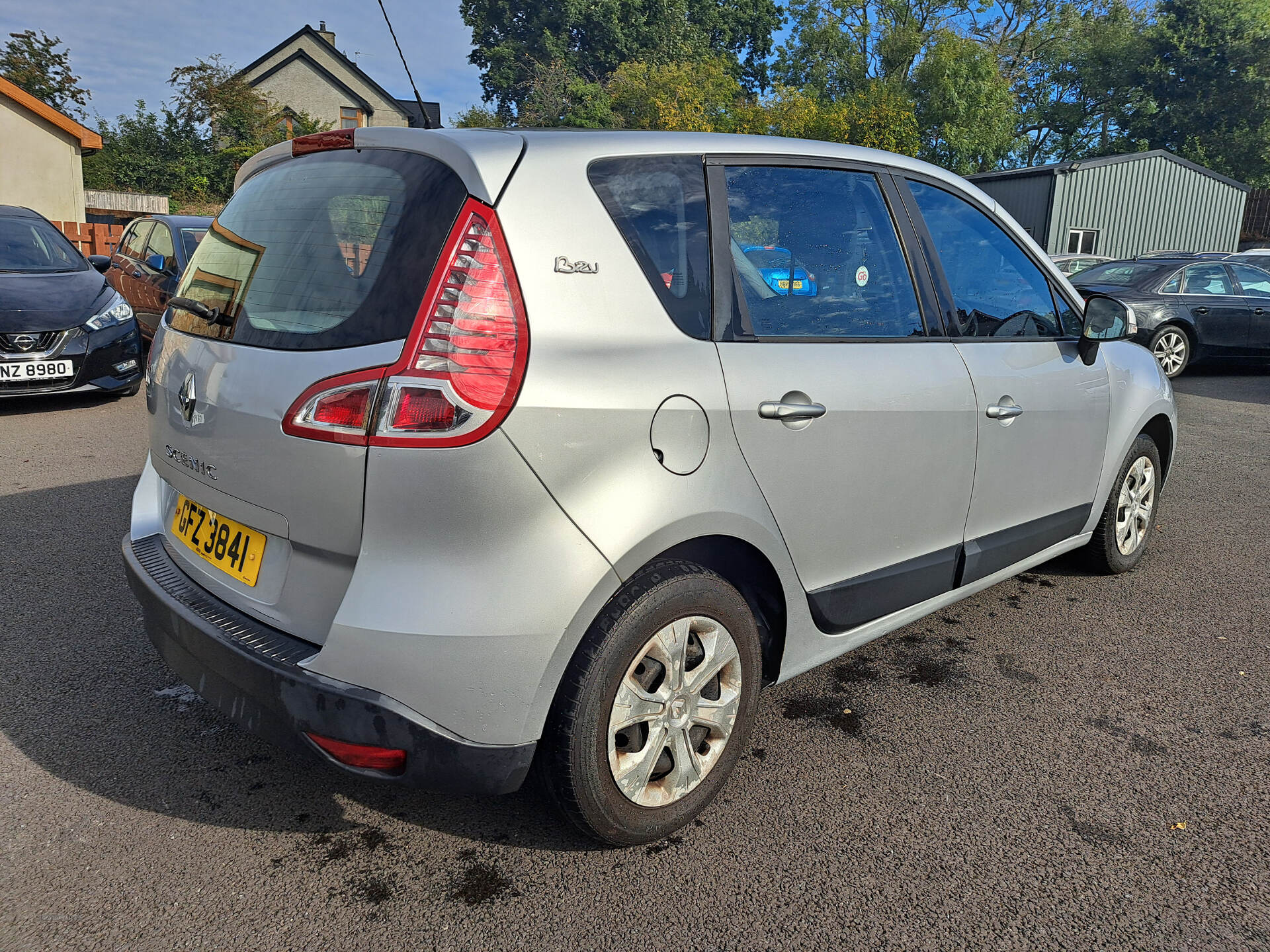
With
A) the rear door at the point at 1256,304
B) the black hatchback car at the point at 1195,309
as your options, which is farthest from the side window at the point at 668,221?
the rear door at the point at 1256,304

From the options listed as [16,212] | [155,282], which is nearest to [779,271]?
[155,282]

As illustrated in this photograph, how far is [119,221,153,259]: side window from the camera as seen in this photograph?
422 inches

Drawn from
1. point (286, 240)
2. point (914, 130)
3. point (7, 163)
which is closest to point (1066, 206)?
point (914, 130)

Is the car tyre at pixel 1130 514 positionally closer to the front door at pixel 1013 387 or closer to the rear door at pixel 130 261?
the front door at pixel 1013 387

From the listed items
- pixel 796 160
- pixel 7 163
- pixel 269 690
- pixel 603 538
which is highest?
pixel 7 163

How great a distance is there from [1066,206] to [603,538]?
2804 cm

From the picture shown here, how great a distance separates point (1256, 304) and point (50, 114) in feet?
73.7

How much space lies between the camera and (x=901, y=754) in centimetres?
281

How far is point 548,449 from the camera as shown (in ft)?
6.45

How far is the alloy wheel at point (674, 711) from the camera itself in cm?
221

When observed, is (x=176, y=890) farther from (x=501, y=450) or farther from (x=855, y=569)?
(x=855, y=569)

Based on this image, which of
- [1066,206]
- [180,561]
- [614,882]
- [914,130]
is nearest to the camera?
[614,882]

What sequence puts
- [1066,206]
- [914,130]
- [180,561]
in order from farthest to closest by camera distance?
[914,130], [1066,206], [180,561]

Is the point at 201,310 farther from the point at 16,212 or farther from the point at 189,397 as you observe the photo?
the point at 16,212
